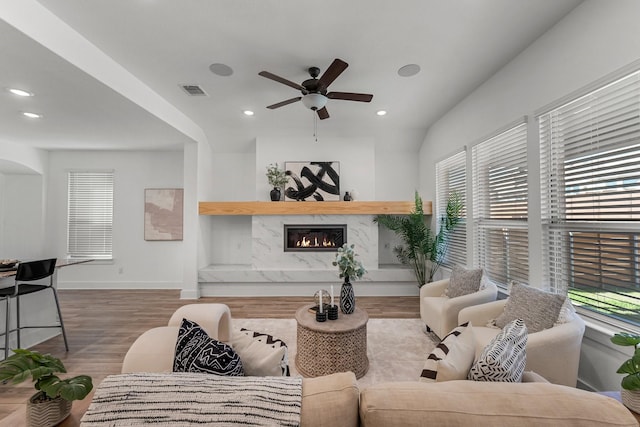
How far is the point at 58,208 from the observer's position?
17.3 ft

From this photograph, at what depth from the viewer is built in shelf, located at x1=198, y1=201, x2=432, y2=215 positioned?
4.79m

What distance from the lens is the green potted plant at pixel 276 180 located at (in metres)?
4.93

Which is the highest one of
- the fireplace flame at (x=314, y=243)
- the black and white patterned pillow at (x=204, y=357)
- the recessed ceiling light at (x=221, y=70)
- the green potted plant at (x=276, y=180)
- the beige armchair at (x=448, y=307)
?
the recessed ceiling light at (x=221, y=70)

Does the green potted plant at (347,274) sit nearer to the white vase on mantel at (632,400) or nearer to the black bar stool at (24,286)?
the white vase on mantel at (632,400)

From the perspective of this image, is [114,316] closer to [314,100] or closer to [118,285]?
[118,285]

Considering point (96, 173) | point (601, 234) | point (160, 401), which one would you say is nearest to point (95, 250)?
point (96, 173)

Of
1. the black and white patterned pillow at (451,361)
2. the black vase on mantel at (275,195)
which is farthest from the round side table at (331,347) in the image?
the black vase on mantel at (275,195)

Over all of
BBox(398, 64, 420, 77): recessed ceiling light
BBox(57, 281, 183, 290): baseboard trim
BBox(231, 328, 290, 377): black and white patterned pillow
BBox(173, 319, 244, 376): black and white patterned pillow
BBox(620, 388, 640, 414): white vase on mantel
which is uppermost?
BBox(398, 64, 420, 77): recessed ceiling light

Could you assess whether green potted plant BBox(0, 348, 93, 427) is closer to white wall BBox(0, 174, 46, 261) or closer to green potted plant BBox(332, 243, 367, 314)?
green potted plant BBox(332, 243, 367, 314)

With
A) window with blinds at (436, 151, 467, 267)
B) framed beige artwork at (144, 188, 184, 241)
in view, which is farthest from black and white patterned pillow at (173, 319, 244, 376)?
framed beige artwork at (144, 188, 184, 241)

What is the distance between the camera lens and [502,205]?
299 cm

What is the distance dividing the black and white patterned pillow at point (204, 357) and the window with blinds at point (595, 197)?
247 centimetres

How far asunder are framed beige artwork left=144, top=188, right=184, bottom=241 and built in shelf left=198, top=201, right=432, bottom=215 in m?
0.90

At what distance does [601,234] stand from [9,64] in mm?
4748
